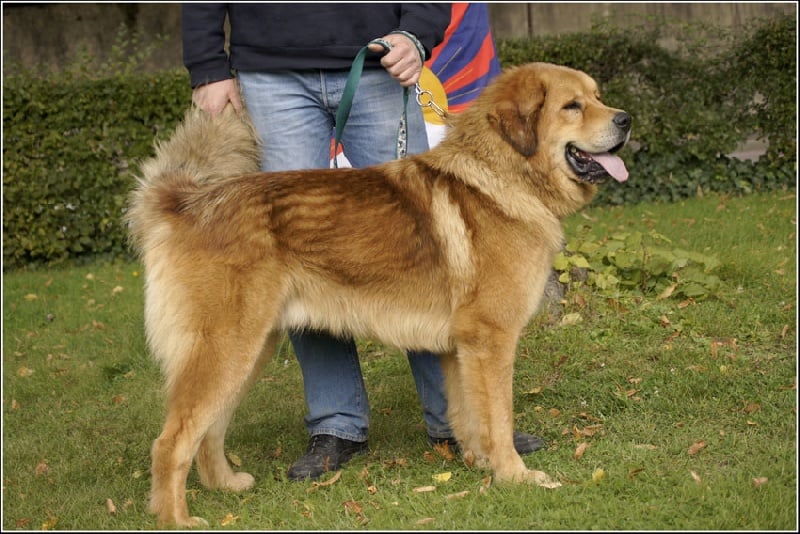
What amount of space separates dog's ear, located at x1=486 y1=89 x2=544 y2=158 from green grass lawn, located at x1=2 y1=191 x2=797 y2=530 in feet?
4.80

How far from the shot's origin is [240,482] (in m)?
4.25

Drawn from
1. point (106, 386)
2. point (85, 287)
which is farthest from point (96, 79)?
point (106, 386)

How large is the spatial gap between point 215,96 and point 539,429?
2343 millimetres

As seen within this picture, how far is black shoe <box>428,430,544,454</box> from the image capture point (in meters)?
4.41

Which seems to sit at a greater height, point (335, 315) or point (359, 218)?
point (359, 218)

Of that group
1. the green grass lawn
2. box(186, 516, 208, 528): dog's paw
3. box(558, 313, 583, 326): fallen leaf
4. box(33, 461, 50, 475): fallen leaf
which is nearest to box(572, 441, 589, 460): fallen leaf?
the green grass lawn

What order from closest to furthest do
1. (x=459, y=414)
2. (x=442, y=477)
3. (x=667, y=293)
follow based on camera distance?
(x=442, y=477)
(x=459, y=414)
(x=667, y=293)

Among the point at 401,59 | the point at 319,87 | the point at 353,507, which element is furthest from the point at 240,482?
the point at 401,59

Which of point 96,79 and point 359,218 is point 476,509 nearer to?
point 359,218

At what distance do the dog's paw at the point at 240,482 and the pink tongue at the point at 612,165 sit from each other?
7.17 feet

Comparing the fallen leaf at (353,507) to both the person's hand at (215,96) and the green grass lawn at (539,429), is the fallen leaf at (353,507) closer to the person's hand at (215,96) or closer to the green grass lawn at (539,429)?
the green grass lawn at (539,429)

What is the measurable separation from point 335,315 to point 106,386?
9.63ft

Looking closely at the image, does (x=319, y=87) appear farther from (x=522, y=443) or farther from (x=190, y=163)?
(x=522, y=443)

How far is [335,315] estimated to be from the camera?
156 inches
